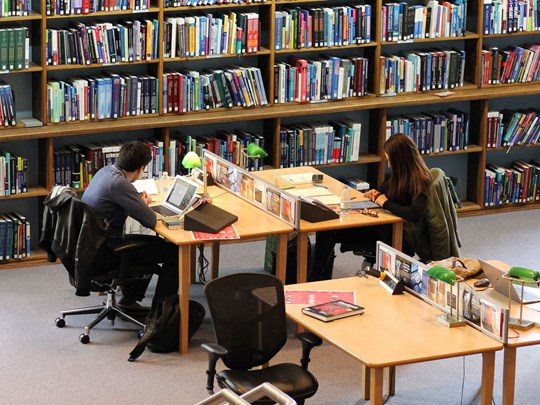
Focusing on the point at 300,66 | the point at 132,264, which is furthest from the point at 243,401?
the point at 300,66

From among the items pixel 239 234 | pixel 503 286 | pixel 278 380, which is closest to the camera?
pixel 278 380

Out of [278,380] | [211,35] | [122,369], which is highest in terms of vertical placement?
[211,35]

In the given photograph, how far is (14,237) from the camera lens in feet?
27.4

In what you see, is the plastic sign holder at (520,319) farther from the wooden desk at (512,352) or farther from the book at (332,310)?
the book at (332,310)

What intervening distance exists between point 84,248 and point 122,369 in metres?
0.73

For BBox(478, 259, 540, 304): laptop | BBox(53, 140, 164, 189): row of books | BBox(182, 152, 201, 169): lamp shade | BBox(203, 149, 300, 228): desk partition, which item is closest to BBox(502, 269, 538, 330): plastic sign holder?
BBox(478, 259, 540, 304): laptop

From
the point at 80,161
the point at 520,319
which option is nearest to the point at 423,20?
the point at 80,161

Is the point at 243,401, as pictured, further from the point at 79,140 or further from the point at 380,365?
the point at 79,140

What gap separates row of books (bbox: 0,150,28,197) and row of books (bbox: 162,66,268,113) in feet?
3.71

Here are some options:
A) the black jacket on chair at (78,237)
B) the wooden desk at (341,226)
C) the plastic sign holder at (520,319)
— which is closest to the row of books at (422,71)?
the wooden desk at (341,226)

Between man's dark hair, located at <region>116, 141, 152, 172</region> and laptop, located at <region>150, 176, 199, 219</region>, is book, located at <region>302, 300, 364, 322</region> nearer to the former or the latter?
laptop, located at <region>150, 176, 199, 219</region>

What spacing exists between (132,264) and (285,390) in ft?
6.11

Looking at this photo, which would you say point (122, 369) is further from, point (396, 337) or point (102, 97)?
point (102, 97)

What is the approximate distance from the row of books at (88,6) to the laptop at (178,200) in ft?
5.14
